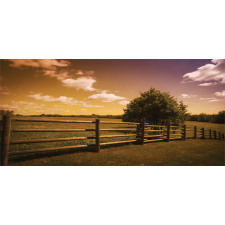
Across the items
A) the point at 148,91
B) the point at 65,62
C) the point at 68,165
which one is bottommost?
the point at 68,165

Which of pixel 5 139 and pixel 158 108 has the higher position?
pixel 158 108

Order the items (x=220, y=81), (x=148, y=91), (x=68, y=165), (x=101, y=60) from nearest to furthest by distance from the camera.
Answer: (x=68, y=165) < (x=101, y=60) < (x=220, y=81) < (x=148, y=91)

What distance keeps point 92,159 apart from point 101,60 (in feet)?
15.2

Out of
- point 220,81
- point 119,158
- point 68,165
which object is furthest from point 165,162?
point 220,81

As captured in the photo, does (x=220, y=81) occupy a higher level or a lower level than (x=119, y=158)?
higher

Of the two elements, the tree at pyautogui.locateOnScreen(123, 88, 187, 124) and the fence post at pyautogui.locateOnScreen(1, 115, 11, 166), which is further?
→ the tree at pyautogui.locateOnScreen(123, 88, 187, 124)

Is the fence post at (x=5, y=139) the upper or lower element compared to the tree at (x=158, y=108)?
lower

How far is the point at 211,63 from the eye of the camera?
6.67m

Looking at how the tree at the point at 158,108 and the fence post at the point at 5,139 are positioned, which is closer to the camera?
the fence post at the point at 5,139

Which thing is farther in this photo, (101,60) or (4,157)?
(101,60)

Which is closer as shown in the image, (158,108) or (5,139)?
(5,139)

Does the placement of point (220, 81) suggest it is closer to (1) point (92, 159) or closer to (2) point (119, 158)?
(2) point (119, 158)

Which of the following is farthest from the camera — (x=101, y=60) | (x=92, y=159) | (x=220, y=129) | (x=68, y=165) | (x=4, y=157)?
(x=220, y=129)

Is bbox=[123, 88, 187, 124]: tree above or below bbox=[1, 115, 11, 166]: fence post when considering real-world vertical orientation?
above
